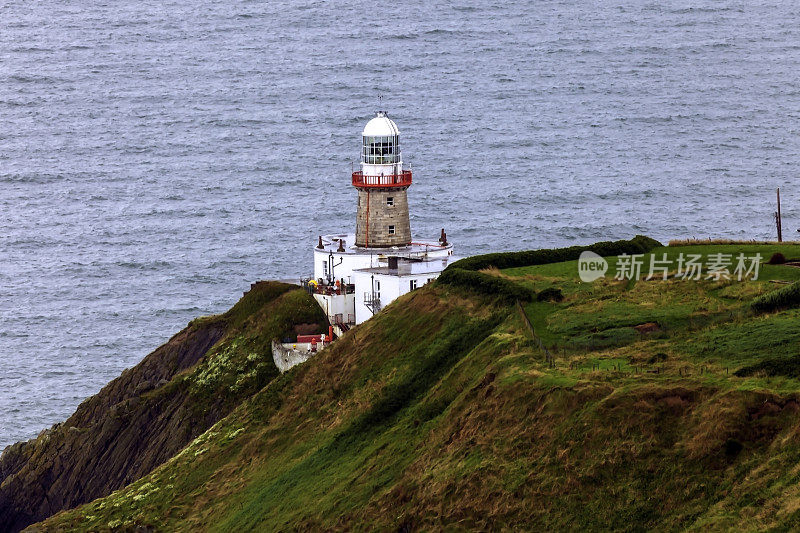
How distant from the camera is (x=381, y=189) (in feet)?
253

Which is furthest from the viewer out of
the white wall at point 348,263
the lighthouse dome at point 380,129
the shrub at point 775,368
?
the lighthouse dome at point 380,129

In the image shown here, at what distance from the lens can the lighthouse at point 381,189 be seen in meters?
76.9

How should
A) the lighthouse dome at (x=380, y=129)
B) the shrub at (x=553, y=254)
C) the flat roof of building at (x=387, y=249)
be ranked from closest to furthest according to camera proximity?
1. the shrub at (x=553, y=254)
2. the flat roof of building at (x=387, y=249)
3. the lighthouse dome at (x=380, y=129)

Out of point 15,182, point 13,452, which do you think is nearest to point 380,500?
point 13,452

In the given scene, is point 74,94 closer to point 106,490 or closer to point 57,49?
point 57,49

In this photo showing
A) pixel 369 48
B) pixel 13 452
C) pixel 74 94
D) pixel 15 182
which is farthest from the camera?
pixel 369 48

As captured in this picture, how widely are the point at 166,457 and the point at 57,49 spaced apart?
Answer: 136 m

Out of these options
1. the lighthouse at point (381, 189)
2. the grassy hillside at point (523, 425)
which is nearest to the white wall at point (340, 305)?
the lighthouse at point (381, 189)

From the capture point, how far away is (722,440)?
3988cm

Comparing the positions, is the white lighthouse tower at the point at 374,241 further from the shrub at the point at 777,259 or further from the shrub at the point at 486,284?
the shrub at the point at 777,259

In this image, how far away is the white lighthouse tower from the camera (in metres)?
74.5

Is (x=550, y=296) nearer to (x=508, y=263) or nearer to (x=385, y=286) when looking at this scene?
(x=508, y=263)

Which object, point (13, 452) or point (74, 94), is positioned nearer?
point (13, 452)

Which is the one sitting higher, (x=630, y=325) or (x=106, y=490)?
(x=630, y=325)
